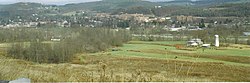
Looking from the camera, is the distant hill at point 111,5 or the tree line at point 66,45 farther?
the distant hill at point 111,5

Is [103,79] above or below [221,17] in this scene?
above

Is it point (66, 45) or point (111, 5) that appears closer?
point (66, 45)

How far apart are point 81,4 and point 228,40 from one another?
134331 mm

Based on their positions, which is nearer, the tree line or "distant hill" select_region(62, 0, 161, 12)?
the tree line

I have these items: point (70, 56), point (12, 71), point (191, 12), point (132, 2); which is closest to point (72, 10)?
point (132, 2)

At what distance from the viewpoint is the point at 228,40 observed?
2215 inches

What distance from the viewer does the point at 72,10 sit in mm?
161750

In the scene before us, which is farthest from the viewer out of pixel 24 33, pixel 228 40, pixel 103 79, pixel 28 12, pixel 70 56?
pixel 28 12

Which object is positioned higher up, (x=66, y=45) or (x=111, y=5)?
(x=66, y=45)

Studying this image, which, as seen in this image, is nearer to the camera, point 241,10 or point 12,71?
point 12,71

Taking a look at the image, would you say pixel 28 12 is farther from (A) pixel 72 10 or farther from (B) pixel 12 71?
(B) pixel 12 71

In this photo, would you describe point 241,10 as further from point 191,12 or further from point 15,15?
point 15,15

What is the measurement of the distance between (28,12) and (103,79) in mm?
122968

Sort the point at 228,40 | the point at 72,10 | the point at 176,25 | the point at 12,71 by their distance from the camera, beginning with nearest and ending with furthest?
the point at 12,71 < the point at 228,40 < the point at 176,25 < the point at 72,10
